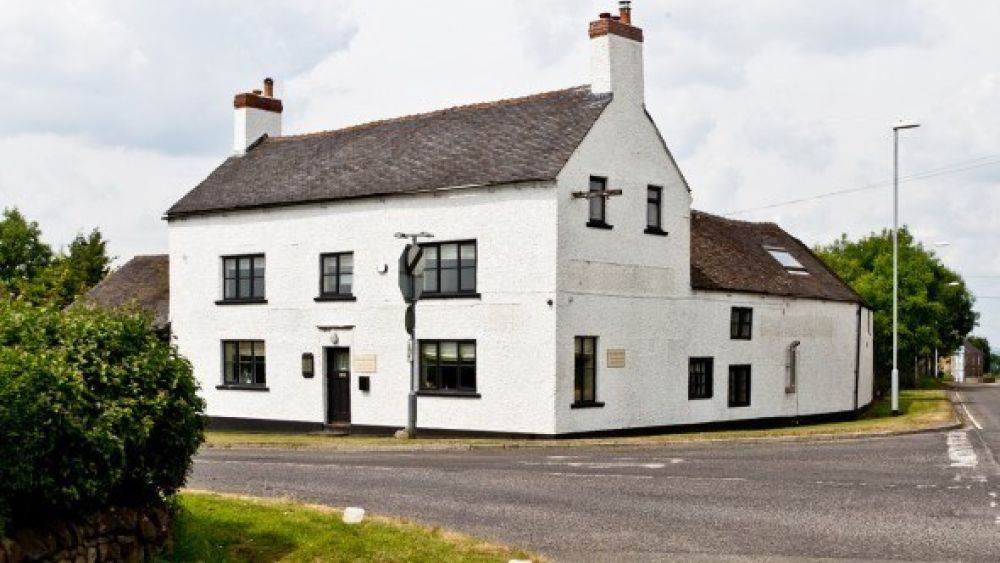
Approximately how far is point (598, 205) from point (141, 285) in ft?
66.7

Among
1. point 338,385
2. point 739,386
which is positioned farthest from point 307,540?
point 739,386

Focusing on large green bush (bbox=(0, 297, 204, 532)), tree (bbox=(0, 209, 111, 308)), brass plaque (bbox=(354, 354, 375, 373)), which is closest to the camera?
large green bush (bbox=(0, 297, 204, 532))

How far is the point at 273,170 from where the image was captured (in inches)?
1446

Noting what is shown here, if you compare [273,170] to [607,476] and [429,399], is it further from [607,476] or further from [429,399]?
[607,476]

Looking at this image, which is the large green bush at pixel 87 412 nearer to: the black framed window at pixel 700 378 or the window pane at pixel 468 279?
the window pane at pixel 468 279

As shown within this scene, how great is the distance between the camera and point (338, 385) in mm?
33094

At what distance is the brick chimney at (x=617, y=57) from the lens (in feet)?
98.3

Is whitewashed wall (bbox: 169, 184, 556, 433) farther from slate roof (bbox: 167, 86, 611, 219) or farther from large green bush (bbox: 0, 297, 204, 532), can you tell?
large green bush (bbox: 0, 297, 204, 532)

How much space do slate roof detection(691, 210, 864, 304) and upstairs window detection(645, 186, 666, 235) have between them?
235cm

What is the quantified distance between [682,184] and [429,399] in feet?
31.0

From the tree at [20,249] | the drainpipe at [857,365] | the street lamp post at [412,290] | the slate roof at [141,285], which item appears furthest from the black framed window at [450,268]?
the tree at [20,249]

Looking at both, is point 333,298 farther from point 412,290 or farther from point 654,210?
point 654,210

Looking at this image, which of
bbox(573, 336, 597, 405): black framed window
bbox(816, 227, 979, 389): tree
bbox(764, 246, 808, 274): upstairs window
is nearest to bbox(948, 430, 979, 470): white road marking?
bbox(573, 336, 597, 405): black framed window

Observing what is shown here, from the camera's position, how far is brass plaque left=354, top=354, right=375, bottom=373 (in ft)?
104
